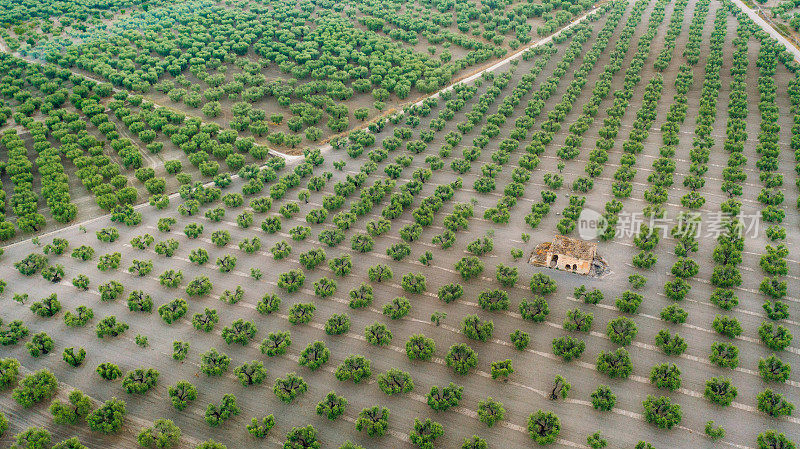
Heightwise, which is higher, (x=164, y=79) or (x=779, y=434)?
(x=779, y=434)

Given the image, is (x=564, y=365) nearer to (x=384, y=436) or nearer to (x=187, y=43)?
(x=384, y=436)

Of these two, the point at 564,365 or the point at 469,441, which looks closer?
Result: the point at 469,441

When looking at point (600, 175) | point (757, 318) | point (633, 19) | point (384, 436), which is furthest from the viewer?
point (633, 19)

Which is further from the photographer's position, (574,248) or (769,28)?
(769,28)

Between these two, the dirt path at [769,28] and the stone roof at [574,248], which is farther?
the dirt path at [769,28]

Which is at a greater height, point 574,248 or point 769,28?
point 769,28

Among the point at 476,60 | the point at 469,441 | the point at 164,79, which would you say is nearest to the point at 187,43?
the point at 164,79

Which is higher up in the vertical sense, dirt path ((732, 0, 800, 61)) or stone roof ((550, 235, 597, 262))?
dirt path ((732, 0, 800, 61))

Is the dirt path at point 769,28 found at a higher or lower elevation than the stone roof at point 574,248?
higher
